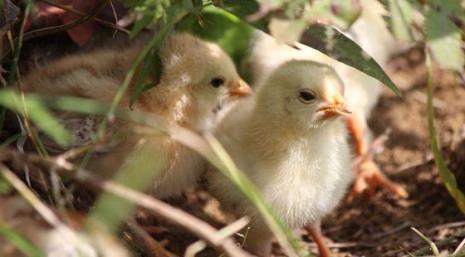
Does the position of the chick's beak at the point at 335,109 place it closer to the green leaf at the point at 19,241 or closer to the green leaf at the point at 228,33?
the green leaf at the point at 228,33

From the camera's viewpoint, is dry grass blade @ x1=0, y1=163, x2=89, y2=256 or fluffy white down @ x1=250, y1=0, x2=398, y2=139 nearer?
dry grass blade @ x1=0, y1=163, x2=89, y2=256

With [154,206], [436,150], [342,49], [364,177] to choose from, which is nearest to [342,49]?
[342,49]

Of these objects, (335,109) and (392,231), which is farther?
(392,231)

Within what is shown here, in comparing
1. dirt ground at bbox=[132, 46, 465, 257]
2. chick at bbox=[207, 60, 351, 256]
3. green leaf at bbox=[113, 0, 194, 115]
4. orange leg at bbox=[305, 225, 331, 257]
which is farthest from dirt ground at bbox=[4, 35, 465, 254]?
green leaf at bbox=[113, 0, 194, 115]

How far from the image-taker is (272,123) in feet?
7.41

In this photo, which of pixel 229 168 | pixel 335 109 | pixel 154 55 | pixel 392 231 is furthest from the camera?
pixel 392 231

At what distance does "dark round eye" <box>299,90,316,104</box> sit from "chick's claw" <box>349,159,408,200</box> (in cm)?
72

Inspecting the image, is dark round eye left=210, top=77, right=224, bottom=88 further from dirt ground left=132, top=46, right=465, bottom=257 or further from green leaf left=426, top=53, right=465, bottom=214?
green leaf left=426, top=53, right=465, bottom=214

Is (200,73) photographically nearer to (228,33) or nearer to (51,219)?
(228,33)

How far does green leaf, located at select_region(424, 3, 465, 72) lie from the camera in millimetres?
1515

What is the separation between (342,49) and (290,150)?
49 centimetres

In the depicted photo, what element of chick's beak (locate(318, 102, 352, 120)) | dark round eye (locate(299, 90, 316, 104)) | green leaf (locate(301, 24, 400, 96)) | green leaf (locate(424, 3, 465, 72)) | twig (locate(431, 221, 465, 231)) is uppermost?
green leaf (locate(424, 3, 465, 72))

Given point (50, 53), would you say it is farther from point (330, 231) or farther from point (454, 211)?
point (454, 211)

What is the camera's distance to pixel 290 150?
2258 millimetres
